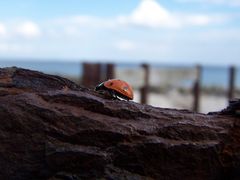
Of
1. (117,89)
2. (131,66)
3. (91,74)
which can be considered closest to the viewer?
(117,89)

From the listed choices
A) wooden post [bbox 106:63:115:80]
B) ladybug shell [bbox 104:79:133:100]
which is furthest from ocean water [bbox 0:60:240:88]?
ladybug shell [bbox 104:79:133:100]

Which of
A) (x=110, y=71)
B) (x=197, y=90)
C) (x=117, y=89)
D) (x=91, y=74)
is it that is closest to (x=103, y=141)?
(x=117, y=89)

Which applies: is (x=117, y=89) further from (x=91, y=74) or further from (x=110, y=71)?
(x=110, y=71)

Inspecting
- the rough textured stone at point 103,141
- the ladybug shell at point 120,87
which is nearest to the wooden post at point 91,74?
the ladybug shell at point 120,87

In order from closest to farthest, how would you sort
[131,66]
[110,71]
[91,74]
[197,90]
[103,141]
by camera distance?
[103,141] < [91,74] < [110,71] < [131,66] < [197,90]

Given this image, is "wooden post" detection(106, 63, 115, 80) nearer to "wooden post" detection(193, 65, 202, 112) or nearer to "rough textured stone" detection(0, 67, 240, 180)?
"wooden post" detection(193, 65, 202, 112)

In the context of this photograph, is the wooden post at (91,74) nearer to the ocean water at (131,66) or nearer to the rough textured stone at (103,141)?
the ocean water at (131,66)

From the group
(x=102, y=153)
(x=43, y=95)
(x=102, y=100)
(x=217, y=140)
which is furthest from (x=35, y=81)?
(x=217, y=140)

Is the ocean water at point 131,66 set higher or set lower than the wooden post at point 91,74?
lower

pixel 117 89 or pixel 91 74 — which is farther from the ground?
pixel 117 89

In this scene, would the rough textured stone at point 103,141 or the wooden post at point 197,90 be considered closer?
the rough textured stone at point 103,141
